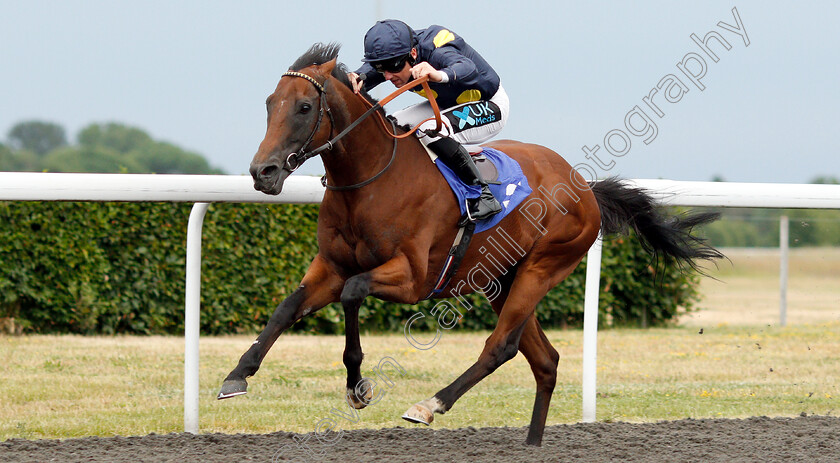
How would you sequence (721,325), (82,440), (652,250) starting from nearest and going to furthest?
(82,440)
(652,250)
(721,325)

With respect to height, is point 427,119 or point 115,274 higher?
point 427,119

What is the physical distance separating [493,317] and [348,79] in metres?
6.06

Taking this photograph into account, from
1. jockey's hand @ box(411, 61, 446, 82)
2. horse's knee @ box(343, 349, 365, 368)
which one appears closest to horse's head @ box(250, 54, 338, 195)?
jockey's hand @ box(411, 61, 446, 82)

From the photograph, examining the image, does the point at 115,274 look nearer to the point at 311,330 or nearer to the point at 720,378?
the point at 311,330

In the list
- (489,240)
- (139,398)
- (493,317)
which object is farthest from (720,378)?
(139,398)

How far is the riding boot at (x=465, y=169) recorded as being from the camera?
12.6ft

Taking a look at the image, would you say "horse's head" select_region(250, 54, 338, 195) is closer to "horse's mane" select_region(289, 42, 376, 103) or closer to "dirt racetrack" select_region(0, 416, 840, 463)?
"horse's mane" select_region(289, 42, 376, 103)

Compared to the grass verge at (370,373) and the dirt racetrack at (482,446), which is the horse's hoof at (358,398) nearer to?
the dirt racetrack at (482,446)

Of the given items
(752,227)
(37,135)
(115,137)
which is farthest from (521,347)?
(37,135)

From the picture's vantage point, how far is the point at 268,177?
10.2ft

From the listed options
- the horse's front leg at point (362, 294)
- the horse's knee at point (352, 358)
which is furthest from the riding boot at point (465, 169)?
the horse's knee at point (352, 358)

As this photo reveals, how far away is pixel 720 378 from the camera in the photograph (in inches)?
272

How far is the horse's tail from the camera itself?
4805 millimetres

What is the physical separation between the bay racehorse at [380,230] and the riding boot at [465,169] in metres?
0.07
